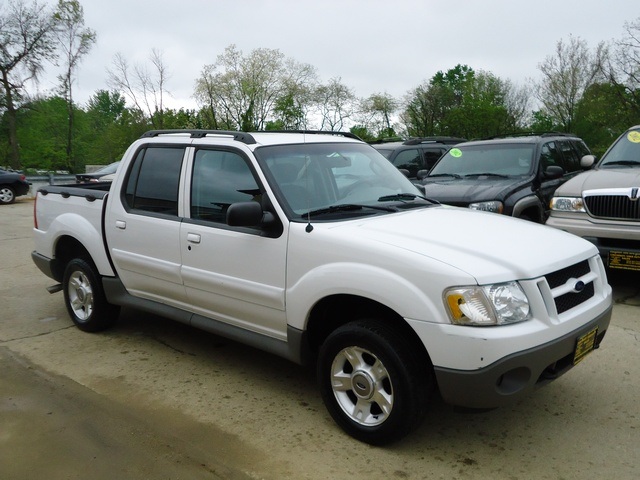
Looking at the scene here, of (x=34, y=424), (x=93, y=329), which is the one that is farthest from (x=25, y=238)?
(x=34, y=424)

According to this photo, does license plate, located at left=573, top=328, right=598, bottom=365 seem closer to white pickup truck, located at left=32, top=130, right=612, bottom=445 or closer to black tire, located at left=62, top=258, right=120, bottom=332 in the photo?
white pickup truck, located at left=32, top=130, right=612, bottom=445

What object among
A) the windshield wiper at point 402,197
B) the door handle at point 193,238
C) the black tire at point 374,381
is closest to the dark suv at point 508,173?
the windshield wiper at point 402,197

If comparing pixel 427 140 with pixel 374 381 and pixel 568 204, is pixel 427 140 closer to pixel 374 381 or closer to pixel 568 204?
pixel 568 204

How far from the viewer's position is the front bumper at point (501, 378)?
2908mm

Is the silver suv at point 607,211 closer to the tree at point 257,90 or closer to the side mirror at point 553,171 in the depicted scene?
the side mirror at point 553,171

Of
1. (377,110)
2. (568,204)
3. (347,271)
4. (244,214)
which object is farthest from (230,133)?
(377,110)

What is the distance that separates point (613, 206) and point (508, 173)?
2.16 m

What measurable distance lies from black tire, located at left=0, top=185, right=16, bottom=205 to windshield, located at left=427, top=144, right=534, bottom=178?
16688 mm

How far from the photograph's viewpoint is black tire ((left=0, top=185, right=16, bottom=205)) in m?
20.0

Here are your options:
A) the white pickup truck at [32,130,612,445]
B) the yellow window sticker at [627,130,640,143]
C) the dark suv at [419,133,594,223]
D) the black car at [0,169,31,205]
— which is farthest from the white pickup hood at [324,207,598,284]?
the black car at [0,169,31,205]

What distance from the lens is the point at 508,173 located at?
26.6ft

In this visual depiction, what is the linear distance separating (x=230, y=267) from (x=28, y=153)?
171 feet

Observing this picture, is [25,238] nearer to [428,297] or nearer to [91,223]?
[91,223]

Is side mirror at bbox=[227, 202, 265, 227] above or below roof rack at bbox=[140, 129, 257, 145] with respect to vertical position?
below
